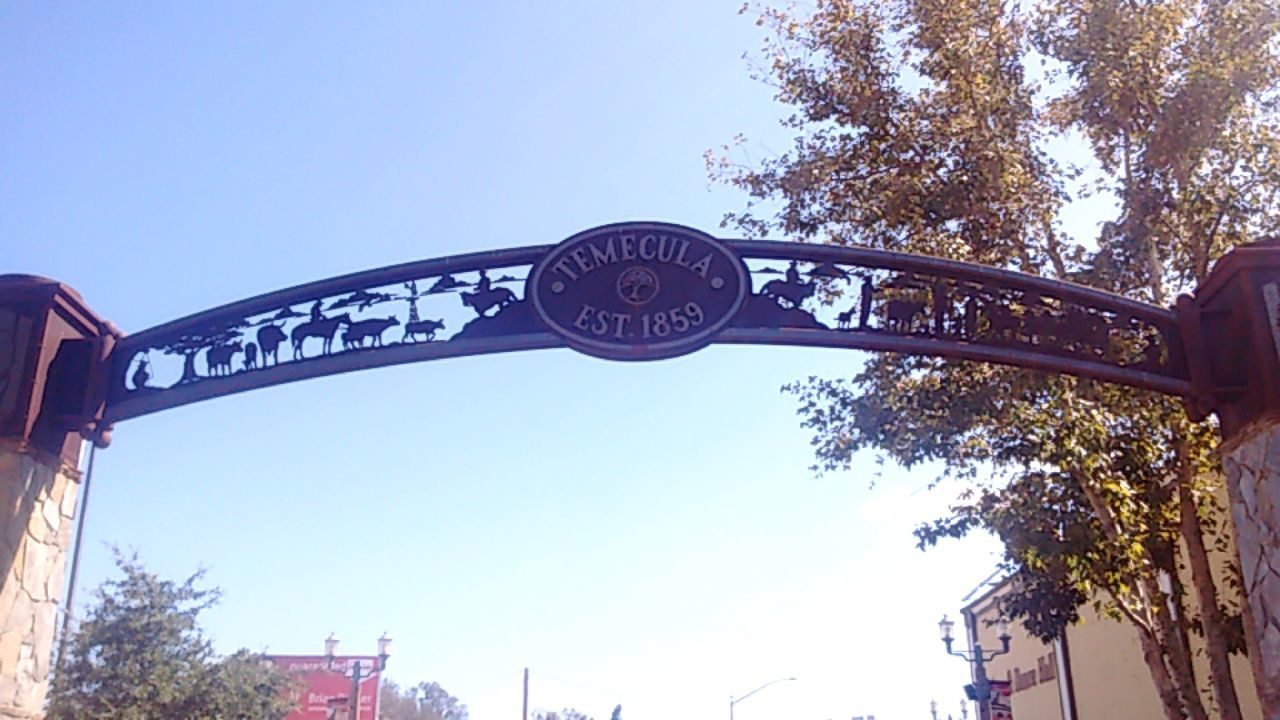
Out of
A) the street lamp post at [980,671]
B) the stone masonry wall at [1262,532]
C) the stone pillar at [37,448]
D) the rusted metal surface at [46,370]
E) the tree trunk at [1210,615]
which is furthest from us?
the street lamp post at [980,671]

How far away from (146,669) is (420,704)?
330 ft

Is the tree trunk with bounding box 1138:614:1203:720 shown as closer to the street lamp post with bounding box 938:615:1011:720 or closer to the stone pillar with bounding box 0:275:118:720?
the street lamp post with bounding box 938:615:1011:720

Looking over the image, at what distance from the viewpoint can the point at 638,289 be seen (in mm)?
7848

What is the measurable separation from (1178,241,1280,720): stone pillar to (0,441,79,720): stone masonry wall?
7.18 m

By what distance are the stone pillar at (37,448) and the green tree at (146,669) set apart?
1887 cm

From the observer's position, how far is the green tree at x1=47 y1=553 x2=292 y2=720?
24750mm

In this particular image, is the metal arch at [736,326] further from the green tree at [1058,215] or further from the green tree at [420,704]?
the green tree at [420,704]

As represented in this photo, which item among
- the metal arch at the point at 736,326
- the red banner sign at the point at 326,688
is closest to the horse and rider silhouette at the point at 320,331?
the metal arch at the point at 736,326

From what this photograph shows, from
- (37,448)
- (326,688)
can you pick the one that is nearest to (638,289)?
(37,448)

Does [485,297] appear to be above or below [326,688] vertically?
below

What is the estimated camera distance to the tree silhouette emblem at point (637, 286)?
782 centimetres

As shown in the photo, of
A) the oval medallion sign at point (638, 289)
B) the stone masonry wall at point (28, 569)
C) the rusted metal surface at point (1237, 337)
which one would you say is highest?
the oval medallion sign at point (638, 289)

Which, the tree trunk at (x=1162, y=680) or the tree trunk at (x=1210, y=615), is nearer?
the tree trunk at (x=1210, y=615)

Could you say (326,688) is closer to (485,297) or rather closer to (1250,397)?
(485,297)
